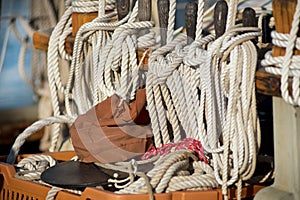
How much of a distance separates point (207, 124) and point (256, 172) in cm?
26

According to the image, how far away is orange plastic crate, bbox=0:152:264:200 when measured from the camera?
2428 mm

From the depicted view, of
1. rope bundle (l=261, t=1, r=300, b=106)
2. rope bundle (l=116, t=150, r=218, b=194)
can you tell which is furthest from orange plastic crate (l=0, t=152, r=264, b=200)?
rope bundle (l=261, t=1, r=300, b=106)

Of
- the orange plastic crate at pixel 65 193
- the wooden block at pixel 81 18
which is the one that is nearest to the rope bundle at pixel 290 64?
the orange plastic crate at pixel 65 193

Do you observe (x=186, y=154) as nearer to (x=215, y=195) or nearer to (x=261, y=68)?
(x=215, y=195)

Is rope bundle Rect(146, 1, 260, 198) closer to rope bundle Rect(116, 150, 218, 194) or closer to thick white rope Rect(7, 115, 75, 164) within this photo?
rope bundle Rect(116, 150, 218, 194)

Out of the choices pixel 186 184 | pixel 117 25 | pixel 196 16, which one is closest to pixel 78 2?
pixel 117 25

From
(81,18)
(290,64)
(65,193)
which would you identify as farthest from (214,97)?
(81,18)

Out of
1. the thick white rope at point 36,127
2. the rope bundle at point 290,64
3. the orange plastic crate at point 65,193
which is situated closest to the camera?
the rope bundle at point 290,64

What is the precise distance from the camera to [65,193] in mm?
2613

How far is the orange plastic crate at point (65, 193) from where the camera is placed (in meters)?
2.43

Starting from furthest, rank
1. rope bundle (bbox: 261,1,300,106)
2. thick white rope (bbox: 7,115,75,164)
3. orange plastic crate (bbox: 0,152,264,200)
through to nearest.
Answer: thick white rope (bbox: 7,115,75,164), orange plastic crate (bbox: 0,152,264,200), rope bundle (bbox: 261,1,300,106)

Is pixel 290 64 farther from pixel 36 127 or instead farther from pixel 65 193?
pixel 36 127

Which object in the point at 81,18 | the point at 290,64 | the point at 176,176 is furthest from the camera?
the point at 81,18

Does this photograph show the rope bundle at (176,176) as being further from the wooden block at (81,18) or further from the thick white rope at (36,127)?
the wooden block at (81,18)
